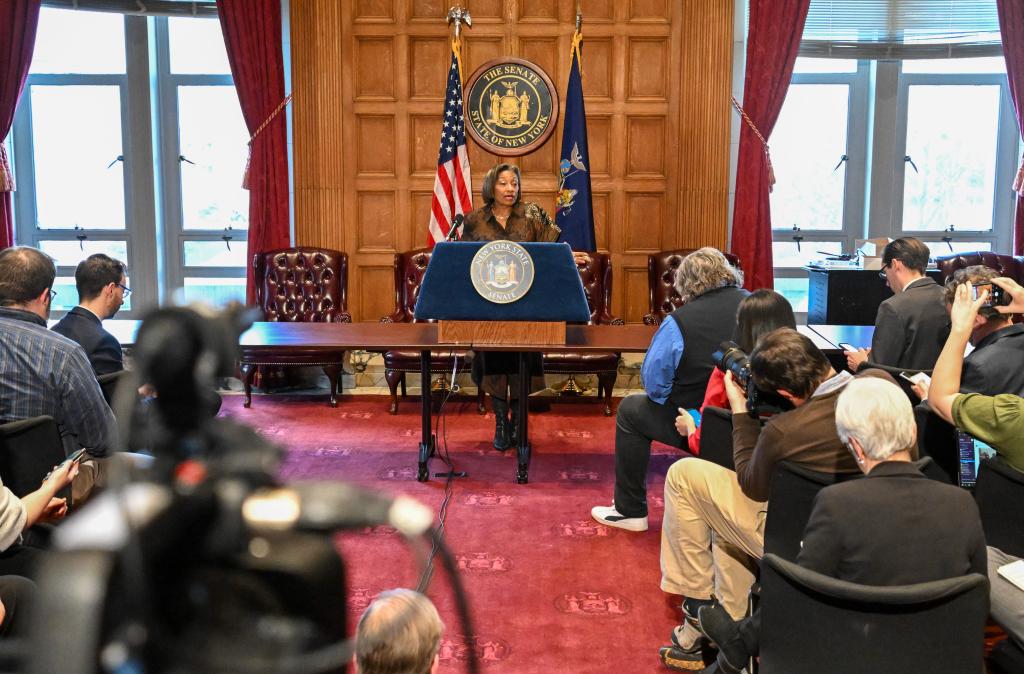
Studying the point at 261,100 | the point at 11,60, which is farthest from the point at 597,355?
the point at 11,60

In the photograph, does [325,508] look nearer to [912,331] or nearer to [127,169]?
[912,331]

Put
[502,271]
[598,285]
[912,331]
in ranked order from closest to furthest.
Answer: [912,331] < [502,271] < [598,285]

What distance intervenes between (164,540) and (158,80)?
7.90 metres

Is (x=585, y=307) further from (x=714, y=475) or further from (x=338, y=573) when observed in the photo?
(x=338, y=573)

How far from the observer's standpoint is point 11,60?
7051 millimetres

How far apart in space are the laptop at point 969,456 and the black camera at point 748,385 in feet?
1.98

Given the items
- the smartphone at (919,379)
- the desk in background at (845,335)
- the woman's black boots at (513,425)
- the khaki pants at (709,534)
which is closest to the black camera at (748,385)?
the khaki pants at (709,534)

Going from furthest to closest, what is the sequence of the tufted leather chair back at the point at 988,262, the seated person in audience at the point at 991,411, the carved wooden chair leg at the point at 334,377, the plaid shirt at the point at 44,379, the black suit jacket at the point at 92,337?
the tufted leather chair back at the point at 988,262
the carved wooden chair leg at the point at 334,377
the black suit jacket at the point at 92,337
the plaid shirt at the point at 44,379
the seated person in audience at the point at 991,411

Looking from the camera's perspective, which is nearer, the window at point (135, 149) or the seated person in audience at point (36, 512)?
the seated person in audience at point (36, 512)

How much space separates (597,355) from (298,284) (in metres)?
2.17

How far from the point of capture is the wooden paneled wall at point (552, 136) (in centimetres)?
695

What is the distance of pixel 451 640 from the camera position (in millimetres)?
3385

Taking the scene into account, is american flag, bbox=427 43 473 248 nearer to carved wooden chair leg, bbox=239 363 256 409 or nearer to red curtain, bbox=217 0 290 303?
red curtain, bbox=217 0 290 303

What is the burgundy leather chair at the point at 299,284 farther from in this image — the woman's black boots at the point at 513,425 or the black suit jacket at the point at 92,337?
the black suit jacket at the point at 92,337
